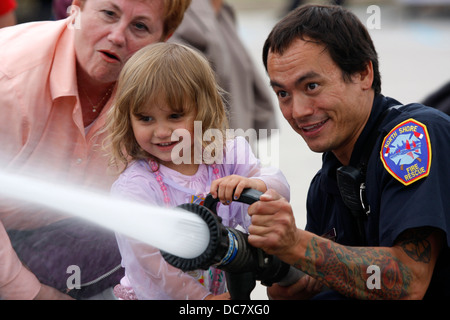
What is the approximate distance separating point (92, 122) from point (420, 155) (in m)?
0.96

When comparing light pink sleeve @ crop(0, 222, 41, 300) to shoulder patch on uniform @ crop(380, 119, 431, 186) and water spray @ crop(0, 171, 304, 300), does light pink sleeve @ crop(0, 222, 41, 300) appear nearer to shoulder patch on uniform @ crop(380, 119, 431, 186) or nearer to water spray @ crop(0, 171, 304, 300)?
water spray @ crop(0, 171, 304, 300)

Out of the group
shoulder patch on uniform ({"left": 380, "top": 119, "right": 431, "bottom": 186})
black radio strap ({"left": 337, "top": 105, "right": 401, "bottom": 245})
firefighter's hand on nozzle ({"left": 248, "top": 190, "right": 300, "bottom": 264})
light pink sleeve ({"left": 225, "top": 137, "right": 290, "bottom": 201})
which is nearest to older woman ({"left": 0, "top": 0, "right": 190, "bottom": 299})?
light pink sleeve ({"left": 225, "top": 137, "right": 290, "bottom": 201})

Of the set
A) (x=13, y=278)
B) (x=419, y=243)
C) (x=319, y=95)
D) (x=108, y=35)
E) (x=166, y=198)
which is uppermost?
(x=108, y=35)

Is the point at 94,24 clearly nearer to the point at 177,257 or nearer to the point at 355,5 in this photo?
the point at 177,257

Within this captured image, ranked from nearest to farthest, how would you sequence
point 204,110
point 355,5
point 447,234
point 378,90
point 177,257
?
point 177,257
point 447,234
point 204,110
point 378,90
point 355,5

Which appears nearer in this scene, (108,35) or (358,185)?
(358,185)

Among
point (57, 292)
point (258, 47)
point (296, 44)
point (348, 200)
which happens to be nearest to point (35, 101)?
point (57, 292)

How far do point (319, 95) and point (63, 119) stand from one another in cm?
72

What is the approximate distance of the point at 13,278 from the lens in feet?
6.33

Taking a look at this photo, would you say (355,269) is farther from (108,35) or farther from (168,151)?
(108,35)

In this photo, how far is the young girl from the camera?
174 cm

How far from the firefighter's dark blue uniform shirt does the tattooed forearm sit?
0.06m

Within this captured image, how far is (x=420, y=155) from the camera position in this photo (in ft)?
5.52

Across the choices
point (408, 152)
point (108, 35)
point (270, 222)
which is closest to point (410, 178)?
point (408, 152)
